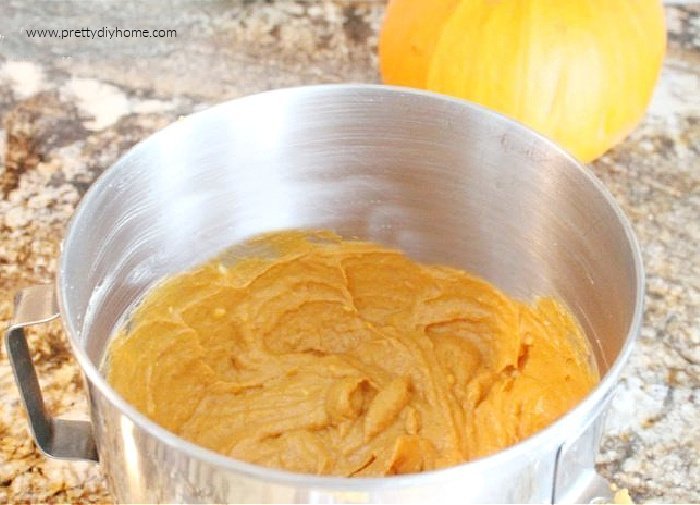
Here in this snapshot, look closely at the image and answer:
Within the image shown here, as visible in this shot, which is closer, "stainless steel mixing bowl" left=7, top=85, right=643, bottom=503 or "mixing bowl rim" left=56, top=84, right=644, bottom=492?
"mixing bowl rim" left=56, top=84, right=644, bottom=492

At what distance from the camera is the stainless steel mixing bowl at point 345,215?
2.23ft

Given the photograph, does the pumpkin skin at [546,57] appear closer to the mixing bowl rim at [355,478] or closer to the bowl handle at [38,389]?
the mixing bowl rim at [355,478]

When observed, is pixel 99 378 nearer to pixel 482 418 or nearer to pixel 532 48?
pixel 482 418

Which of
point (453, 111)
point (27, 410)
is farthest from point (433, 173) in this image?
point (27, 410)

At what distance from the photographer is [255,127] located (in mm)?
894

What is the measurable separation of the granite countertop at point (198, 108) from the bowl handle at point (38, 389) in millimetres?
131

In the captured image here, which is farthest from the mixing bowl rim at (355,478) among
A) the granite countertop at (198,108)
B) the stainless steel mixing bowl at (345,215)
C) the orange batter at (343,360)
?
the granite countertop at (198,108)

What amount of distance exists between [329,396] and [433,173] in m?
0.24

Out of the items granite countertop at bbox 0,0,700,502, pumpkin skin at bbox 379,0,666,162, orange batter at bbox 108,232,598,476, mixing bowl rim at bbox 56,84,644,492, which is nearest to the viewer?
mixing bowl rim at bbox 56,84,644,492

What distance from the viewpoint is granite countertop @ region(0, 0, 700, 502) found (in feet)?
3.07

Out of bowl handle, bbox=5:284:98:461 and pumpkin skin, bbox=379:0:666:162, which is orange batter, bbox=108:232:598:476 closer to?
bowl handle, bbox=5:284:98:461

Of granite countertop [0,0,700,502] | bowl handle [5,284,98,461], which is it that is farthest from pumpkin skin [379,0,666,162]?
bowl handle [5,284,98,461]

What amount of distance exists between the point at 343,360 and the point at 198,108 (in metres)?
0.55

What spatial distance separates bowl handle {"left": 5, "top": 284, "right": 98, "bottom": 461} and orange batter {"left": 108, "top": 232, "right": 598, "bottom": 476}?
0.19ft
